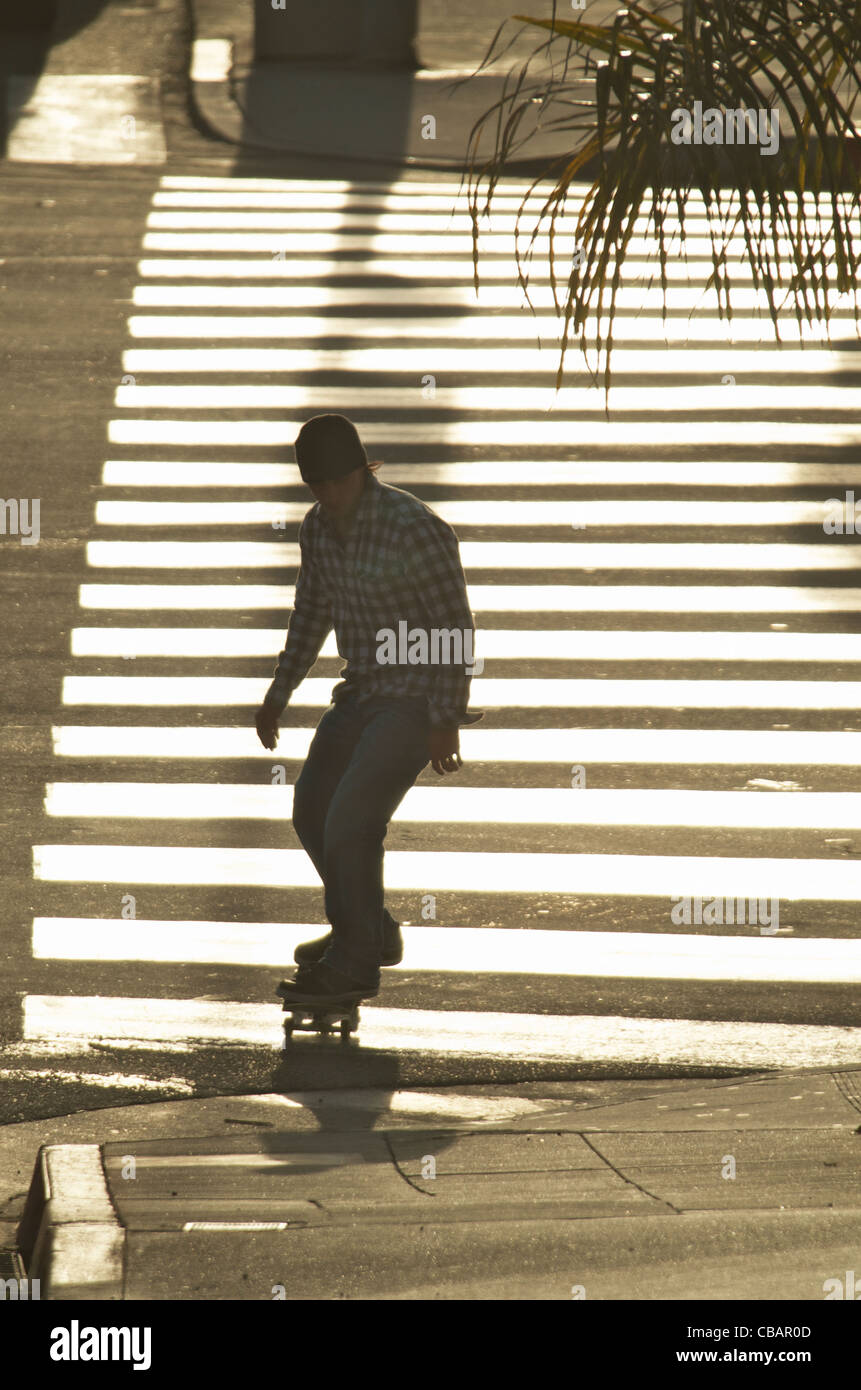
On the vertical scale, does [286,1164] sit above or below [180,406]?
below

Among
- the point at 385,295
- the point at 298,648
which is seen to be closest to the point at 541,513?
the point at 385,295

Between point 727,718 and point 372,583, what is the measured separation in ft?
13.9

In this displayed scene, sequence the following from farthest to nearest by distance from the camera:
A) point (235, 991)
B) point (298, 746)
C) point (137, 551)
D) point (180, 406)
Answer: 1. point (180, 406)
2. point (137, 551)
3. point (298, 746)
4. point (235, 991)

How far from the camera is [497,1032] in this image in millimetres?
7828

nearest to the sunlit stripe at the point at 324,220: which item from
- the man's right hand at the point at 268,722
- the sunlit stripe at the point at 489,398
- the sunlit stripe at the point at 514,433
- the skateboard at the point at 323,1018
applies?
the sunlit stripe at the point at 489,398

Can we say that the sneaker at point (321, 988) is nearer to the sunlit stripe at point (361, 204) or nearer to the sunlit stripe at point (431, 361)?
the sunlit stripe at point (431, 361)

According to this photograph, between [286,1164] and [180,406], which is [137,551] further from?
[286,1164]

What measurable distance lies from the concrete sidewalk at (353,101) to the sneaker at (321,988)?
15718mm

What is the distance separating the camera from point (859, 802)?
10.2 meters

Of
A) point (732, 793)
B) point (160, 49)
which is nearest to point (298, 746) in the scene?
point (732, 793)

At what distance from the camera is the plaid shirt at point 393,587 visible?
7.49 meters

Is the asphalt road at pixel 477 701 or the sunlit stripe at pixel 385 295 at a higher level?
the sunlit stripe at pixel 385 295

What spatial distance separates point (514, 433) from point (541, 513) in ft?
5.64

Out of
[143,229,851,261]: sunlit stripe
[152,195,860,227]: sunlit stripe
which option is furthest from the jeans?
[152,195,860,227]: sunlit stripe
